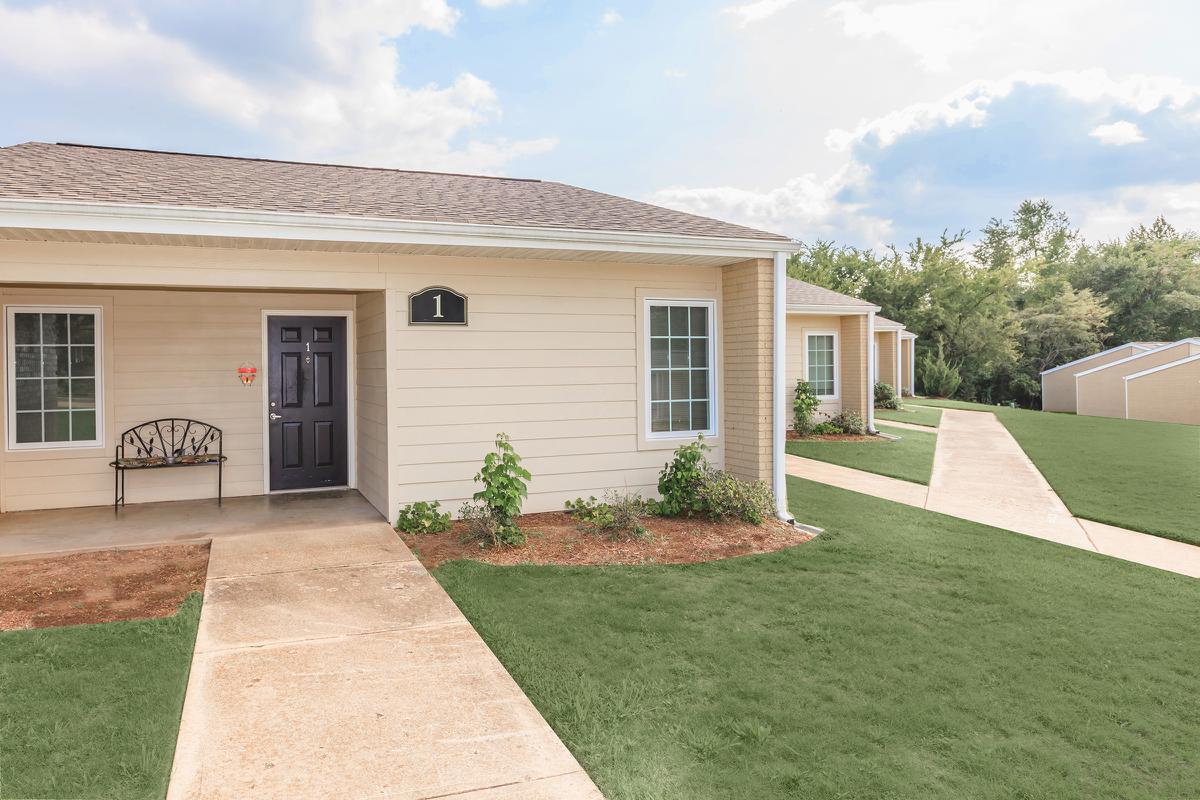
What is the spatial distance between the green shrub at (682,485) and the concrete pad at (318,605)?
281cm

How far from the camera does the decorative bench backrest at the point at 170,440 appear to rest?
24.9 ft

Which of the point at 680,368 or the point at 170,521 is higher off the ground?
the point at 680,368

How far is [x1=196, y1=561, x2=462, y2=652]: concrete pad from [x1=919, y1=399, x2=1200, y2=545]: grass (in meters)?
7.48

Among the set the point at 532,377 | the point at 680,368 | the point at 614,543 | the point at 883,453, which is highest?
the point at 680,368

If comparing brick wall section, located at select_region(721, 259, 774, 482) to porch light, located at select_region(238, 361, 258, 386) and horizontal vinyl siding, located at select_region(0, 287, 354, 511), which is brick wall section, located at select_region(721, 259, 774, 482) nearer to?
horizontal vinyl siding, located at select_region(0, 287, 354, 511)

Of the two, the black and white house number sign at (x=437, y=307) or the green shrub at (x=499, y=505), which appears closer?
the green shrub at (x=499, y=505)

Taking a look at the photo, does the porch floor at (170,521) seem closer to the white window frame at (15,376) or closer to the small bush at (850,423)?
the white window frame at (15,376)

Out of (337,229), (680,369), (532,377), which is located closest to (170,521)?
(337,229)

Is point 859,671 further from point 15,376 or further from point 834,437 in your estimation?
point 834,437

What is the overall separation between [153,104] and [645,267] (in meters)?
17.8

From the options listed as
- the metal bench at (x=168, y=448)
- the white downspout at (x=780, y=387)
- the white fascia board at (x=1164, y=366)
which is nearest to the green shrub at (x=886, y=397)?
the white fascia board at (x=1164, y=366)

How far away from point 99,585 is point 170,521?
6.41 ft

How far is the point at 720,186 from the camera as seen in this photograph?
40312 millimetres

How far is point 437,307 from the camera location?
6.77 meters
